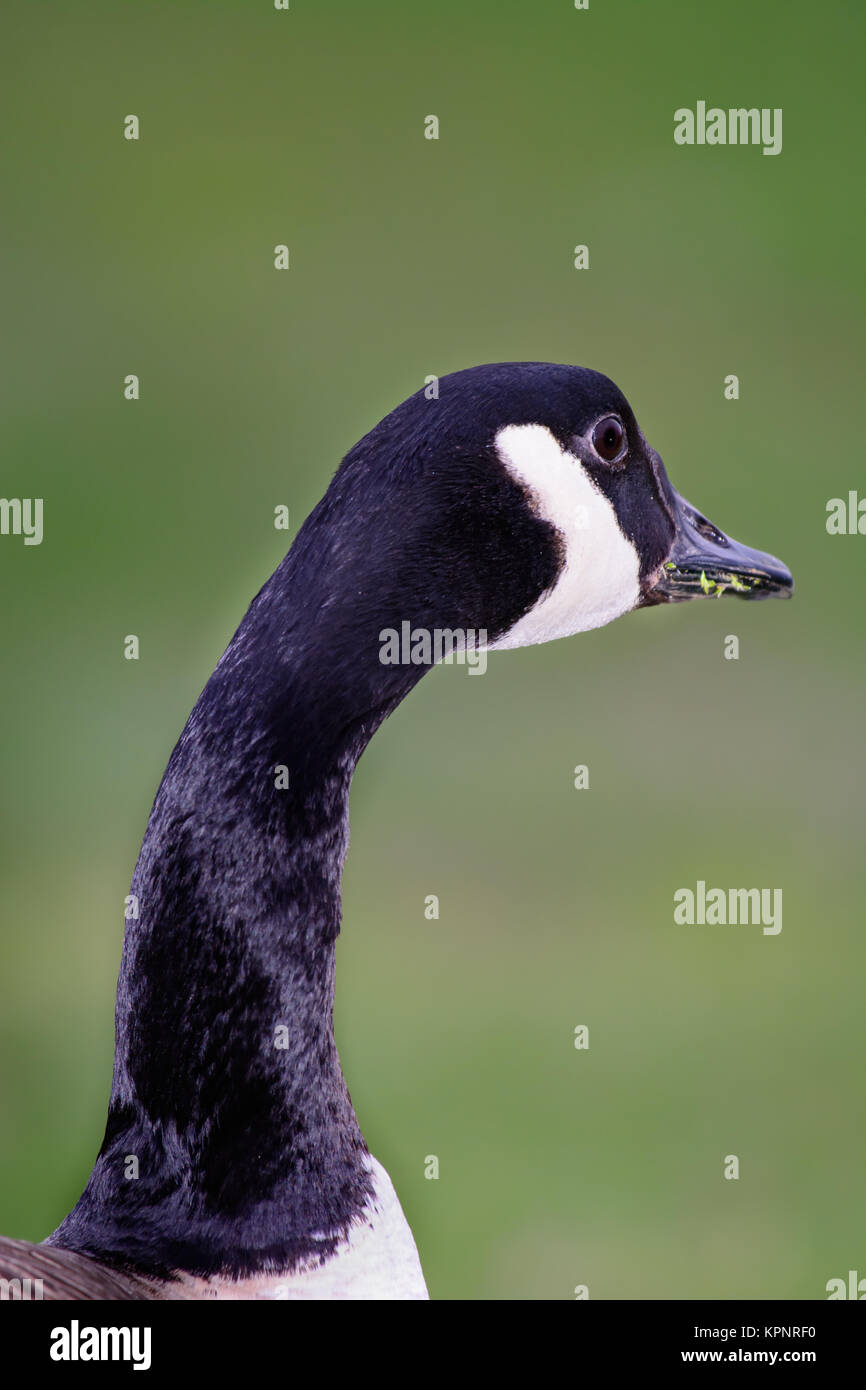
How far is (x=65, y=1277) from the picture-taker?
0.87m

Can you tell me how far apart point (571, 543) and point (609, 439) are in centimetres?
9

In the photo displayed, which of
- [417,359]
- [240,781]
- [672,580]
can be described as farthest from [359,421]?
[240,781]

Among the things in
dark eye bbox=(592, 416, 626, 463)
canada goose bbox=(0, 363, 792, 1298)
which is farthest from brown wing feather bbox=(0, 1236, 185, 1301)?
dark eye bbox=(592, 416, 626, 463)

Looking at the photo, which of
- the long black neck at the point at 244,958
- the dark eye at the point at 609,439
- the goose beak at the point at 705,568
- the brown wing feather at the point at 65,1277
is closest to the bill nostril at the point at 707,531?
the goose beak at the point at 705,568

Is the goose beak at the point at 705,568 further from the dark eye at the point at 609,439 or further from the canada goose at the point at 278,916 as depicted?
the canada goose at the point at 278,916

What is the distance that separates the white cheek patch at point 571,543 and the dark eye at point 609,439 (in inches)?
1.2

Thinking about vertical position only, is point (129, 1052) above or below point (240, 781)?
below

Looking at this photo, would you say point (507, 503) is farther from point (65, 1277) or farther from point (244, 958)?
point (65, 1277)

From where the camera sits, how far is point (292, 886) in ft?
3.03

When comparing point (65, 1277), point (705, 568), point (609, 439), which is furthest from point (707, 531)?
point (65, 1277)

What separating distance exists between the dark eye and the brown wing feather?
0.62m
